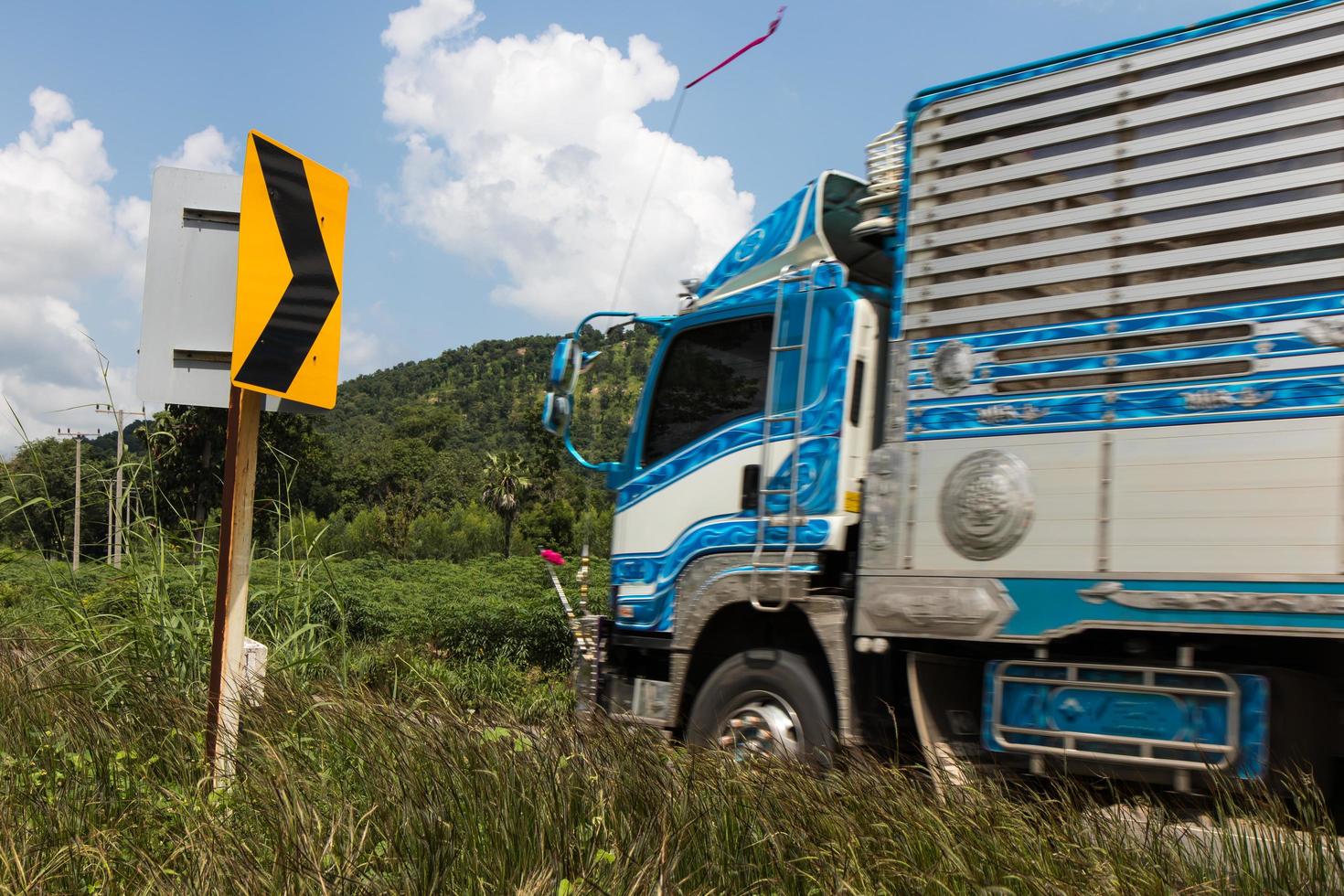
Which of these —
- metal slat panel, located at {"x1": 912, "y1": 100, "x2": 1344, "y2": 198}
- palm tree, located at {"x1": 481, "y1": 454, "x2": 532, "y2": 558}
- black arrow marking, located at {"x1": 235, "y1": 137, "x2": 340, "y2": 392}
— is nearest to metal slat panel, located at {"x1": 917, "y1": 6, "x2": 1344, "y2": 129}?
metal slat panel, located at {"x1": 912, "y1": 100, "x2": 1344, "y2": 198}

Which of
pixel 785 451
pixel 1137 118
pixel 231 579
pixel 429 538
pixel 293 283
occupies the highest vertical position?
pixel 1137 118

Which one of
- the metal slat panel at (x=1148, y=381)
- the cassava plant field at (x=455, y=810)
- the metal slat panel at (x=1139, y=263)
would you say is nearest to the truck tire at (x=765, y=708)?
the cassava plant field at (x=455, y=810)

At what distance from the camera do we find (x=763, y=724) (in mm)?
6113

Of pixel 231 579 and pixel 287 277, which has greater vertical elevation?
pixel 287 277

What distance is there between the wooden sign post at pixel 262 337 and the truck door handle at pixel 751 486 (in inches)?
93.3

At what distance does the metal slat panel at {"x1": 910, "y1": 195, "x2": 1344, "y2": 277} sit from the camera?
4605mm

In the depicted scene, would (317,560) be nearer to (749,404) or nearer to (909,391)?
(749,404)

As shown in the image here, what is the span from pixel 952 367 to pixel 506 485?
7555 cm

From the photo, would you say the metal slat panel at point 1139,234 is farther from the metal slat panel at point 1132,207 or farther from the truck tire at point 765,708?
the truck tire at point 765,708

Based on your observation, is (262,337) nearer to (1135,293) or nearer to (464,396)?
(1135,293)

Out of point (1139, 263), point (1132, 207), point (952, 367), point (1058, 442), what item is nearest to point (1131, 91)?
point (1132, 207)

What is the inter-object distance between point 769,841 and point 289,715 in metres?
2.53

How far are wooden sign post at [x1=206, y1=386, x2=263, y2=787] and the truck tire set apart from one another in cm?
218

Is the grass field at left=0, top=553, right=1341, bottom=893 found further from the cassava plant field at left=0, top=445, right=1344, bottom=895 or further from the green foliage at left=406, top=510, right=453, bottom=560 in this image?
the green foliage at left=406, top=510, right=453, bottom=560
